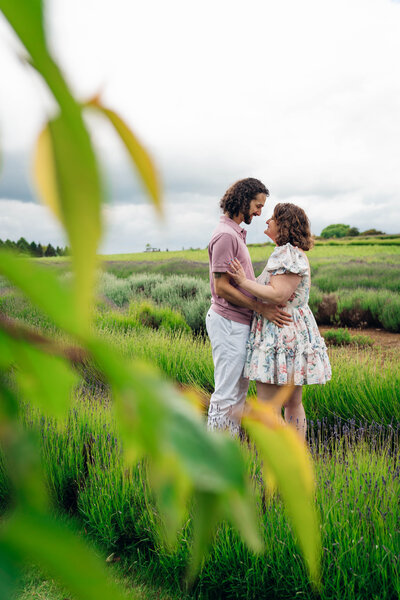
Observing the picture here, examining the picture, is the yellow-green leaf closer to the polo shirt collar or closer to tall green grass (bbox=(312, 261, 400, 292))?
the polo shirt collar

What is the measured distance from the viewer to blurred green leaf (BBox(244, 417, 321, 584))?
9.1 inches

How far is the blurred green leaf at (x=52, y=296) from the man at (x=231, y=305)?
115 inches

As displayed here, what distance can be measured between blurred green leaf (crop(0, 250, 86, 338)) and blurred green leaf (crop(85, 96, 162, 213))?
0.20 feet

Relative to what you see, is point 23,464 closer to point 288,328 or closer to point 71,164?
point 71,164

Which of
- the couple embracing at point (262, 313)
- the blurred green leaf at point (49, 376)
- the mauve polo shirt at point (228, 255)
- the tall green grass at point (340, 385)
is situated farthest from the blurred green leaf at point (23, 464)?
the tall green grass at point (340, 385)

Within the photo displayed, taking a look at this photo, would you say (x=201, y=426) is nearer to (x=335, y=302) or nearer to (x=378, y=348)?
(x=378, y=348)

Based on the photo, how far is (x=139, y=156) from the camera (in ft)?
0.67

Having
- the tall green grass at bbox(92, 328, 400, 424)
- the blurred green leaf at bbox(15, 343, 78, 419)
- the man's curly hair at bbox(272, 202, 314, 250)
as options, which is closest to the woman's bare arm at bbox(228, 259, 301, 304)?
the man's curly hair at bbox(272, 202, 314, 250)

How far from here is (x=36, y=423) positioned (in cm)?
304

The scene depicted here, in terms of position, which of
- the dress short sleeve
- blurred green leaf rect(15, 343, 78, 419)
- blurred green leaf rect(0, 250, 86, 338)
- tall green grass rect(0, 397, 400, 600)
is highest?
blurred green leaf rect(0, 250, 86, 338)

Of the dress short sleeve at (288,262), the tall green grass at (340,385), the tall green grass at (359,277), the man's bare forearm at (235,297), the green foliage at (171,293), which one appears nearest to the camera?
the dress short sleeve at (288,262)

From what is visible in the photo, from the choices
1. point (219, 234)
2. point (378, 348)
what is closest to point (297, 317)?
point (219, 234)

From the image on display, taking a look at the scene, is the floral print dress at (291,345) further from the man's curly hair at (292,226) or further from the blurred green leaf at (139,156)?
the blurred green leaf at (139,156)

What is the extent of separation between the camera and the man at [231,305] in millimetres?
3098
